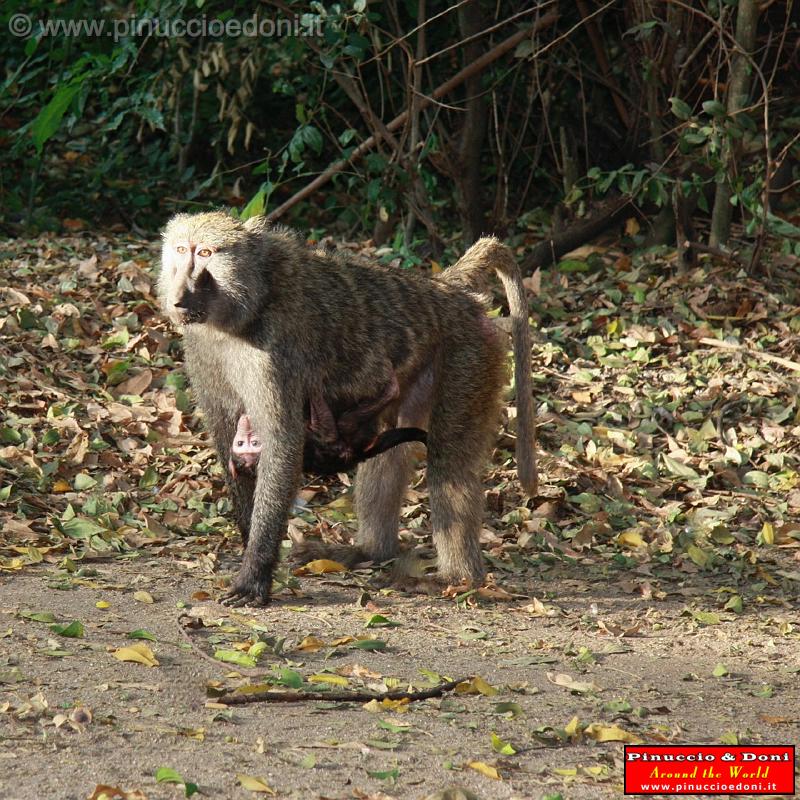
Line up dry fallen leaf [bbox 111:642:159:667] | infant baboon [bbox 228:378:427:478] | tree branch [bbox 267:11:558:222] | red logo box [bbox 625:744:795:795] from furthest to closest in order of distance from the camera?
tree branch [bbox 267:11:558:222], infant baboon [bbox 228:378:427:478], dry fallen leaf [bbox 111:642:159:667], red logo box [bbox 625:744:795:795]

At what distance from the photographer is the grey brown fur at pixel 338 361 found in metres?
4.92

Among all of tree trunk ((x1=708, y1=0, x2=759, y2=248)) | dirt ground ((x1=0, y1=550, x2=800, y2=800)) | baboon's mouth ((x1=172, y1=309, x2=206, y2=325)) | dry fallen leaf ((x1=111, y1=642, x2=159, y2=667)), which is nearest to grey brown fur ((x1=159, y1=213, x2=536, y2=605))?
baboon's mouth ((x1=172, y1=309, x2=206, y2=325))

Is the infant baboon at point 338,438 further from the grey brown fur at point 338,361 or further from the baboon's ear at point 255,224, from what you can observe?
the baboon's ear at point 255,224

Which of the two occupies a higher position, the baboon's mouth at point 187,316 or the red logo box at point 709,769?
the baboon's mouth at point 187,316

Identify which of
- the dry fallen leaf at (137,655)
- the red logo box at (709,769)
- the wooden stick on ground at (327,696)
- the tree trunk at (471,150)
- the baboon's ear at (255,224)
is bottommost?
the red logo box at (709,769)

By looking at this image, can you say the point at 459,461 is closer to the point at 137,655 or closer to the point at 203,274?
the point at 203,274

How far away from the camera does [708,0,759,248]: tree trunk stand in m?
8.07

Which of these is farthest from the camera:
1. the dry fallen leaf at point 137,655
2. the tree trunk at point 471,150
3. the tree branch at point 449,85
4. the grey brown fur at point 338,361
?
the tree trunk at point 471,150

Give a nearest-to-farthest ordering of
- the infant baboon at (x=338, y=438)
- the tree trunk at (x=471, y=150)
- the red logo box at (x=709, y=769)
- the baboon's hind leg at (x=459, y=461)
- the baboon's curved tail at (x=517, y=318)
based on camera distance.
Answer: the red logo box at (x=709, y=769) < the infant baboon at (x=338, y=438) < the baboon's hind leg at (x=459, y=461) < the baboon's curved tail at (x=517, y=318) < the tree trunk at (x=471, y=150)

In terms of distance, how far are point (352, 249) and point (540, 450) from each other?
2911 millimetres

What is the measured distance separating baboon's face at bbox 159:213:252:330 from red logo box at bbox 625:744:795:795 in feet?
7.41

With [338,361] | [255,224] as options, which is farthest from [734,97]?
[255,224]

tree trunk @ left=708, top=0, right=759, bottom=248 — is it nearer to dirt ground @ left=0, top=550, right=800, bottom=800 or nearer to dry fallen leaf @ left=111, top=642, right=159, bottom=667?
dirt ground @ left=0, top=550, right=800, bottom=800

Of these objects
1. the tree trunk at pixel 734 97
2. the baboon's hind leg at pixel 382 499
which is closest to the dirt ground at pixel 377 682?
the baboon's hind leg at pixel 382 499
